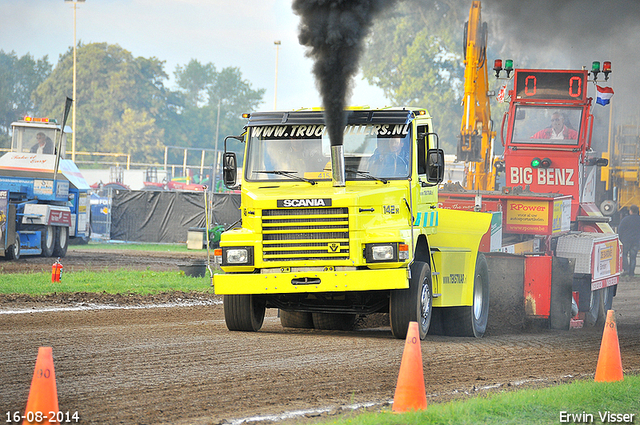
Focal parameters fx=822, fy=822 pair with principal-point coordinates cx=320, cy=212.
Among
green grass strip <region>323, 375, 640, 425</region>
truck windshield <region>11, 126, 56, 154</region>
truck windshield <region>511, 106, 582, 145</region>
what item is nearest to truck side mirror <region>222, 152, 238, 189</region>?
green grass strip <region>323, 375, 640, 425</region>

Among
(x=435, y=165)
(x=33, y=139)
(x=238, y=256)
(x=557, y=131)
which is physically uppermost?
(x=33, y=139)

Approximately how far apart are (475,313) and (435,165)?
267 cm

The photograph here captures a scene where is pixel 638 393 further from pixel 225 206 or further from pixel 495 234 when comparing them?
pixel 225 206

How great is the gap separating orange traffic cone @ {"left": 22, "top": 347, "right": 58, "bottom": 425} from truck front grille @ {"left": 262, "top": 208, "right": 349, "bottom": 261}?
4.85 meters

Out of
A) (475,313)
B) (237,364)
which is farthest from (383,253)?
(475,313)

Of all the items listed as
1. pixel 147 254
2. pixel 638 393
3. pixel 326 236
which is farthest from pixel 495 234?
pixel 147 254

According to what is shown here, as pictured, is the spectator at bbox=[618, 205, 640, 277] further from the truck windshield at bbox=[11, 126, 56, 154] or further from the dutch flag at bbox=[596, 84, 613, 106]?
the truck windshield at bbox=[11, 126, 56, 154]

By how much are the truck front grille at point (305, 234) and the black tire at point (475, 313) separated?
106 inches

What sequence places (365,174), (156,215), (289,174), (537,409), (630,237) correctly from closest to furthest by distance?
1. (537,409)
2. (365,174)
3. (289,174)
4. (630,237)
5. (156,215)

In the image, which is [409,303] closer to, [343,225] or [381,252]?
[381,252]

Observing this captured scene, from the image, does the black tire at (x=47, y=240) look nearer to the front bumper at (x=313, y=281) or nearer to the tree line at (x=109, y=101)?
the front bumper at (x=313, y=281)

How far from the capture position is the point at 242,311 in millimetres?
10398

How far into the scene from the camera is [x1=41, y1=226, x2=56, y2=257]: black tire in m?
24.1

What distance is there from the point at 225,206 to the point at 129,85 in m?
52.7
